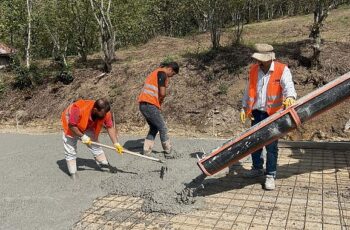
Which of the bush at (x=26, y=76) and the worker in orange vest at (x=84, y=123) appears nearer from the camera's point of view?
the worker in orange vest at (x=84, y=123)

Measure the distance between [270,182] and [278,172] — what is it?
69 cm

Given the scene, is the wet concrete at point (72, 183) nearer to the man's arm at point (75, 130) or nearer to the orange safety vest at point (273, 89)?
the man's arm at point (75, 130)

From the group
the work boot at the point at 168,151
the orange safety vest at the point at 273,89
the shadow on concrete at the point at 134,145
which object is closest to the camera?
the orange safety vest at the point at 273,89

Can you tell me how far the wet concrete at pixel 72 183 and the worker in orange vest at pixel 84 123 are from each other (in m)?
0.37

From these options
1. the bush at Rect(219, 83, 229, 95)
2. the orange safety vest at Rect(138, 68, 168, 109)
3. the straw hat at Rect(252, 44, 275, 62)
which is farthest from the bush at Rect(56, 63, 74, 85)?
the straw hat at Rect(252, 44, 275, 62)

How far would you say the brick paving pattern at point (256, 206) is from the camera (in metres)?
3.57

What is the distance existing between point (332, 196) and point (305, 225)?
0.81m

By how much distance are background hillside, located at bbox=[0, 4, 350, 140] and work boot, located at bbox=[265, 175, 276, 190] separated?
10.5 feet

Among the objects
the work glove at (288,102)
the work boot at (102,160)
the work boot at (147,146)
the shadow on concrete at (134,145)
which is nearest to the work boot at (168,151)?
the work boot at (147,146)

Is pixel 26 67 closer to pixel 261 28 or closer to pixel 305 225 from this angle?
pixel 261 28

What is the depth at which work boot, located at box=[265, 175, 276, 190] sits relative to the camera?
432 centimetres

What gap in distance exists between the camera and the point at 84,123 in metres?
4.82

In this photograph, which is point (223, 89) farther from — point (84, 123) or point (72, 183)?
point (72, 183)

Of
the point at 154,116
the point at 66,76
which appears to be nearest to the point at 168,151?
the point at 154,116
